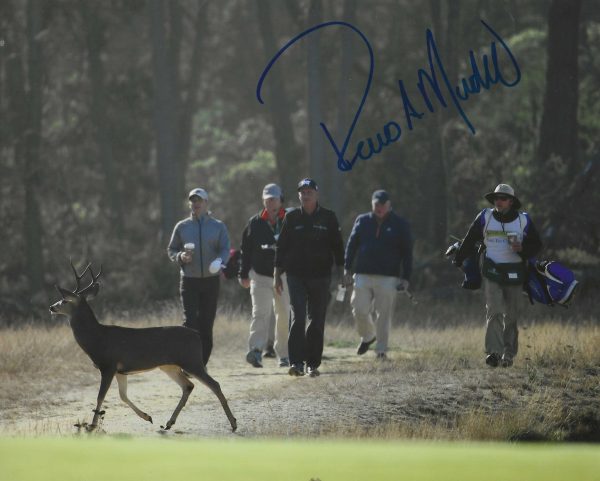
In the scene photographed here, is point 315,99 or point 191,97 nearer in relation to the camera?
point 315,99

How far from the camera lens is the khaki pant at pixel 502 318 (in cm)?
1731

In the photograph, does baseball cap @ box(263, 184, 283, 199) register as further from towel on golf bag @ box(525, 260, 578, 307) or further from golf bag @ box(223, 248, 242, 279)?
towel on golf bag @ box(525, 260, 578, 307)

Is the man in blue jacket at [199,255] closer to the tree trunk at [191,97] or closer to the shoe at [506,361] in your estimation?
the shoe at [506,361]

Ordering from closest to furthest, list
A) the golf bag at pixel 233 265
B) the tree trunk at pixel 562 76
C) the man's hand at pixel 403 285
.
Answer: the man's hand at pixel 403 285
the golf bag at pixel 233 265
the tree trunk at pixel 562 76

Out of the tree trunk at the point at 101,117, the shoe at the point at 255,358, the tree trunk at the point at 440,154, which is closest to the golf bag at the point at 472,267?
the shoe at the point at 255,358

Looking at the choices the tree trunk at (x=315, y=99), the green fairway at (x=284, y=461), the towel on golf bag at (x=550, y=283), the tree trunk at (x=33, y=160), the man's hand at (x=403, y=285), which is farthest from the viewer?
the tree trunk at (x=33, y=160)

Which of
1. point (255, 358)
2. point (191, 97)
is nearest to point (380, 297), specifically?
point (255, 358)

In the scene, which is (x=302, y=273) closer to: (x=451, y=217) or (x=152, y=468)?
(x=152, y=468)

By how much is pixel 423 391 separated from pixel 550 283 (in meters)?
A: 2.54

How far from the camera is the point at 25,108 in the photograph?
39.8m

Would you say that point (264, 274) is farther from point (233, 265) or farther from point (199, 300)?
point (199, 300)

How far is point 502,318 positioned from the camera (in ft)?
57.2

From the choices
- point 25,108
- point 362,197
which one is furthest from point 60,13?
point 362,197

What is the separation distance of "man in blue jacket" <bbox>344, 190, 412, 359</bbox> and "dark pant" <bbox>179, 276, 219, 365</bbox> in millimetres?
2490
